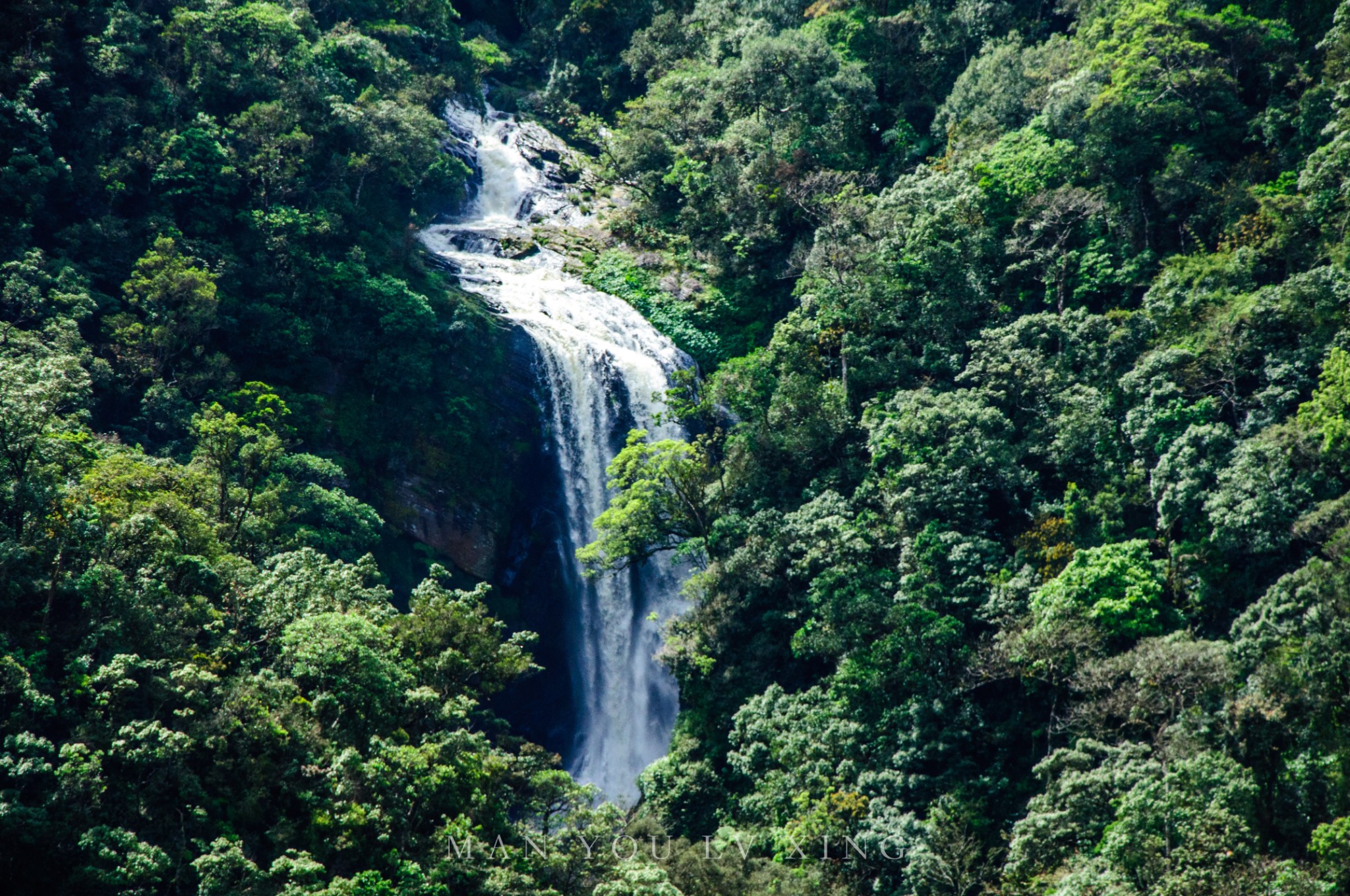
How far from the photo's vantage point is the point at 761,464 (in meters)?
31.5

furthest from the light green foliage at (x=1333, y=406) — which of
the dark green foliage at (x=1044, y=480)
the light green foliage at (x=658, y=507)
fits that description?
the light green foliage at (x=658, y=507)

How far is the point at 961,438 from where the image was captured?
27.5 m

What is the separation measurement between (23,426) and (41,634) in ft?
13.1

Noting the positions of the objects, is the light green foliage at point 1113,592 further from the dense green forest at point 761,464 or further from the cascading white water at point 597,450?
the cascading white water at point 597,450

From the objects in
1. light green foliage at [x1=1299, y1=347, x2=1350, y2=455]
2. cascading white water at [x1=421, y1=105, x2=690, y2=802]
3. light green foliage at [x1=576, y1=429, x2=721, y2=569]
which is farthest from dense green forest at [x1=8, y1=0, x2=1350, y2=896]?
cascading white water at [x1=421, y1=105, x2=690, y2=802]

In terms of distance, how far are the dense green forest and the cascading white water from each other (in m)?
1.43

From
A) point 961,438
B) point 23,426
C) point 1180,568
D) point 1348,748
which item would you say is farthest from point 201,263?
point 1348,748

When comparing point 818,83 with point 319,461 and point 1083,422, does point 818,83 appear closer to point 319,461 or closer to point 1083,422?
point 1083,422

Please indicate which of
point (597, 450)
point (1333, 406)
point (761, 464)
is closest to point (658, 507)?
point (761, 464)

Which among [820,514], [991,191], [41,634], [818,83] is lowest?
[41,634]

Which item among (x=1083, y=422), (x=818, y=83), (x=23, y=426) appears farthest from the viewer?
(x=818, y=83)

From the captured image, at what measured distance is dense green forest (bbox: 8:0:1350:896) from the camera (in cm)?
1980

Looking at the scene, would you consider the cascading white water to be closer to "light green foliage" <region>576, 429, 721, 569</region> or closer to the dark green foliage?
the dark green foliage

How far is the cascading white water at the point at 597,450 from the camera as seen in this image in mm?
32531
